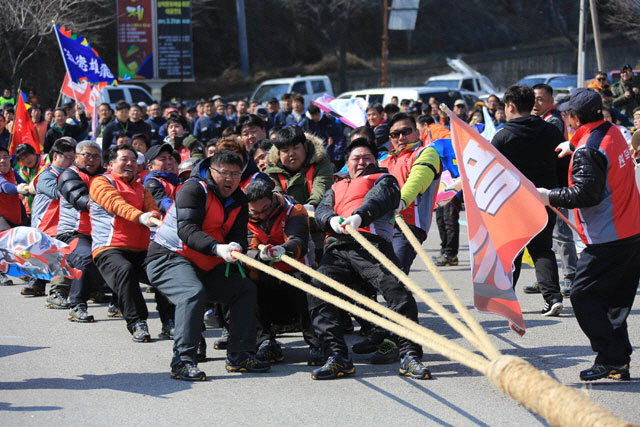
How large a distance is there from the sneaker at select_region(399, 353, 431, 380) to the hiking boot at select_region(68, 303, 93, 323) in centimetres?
326

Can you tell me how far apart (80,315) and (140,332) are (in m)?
1.04

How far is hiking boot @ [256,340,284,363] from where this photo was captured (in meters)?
6.77

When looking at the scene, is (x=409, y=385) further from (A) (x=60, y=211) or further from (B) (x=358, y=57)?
(B) (x=358, y=57)

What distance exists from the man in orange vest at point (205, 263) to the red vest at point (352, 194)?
2.35 feet

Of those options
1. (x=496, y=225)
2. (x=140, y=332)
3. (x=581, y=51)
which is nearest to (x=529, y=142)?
(x=496, y=225)

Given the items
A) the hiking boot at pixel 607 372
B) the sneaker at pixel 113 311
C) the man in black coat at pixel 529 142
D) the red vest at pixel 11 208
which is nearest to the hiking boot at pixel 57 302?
the sneaker at pixel 113 311

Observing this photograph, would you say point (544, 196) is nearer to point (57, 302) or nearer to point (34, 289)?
point (57, 302)

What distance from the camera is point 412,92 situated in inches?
945

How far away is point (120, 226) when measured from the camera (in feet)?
25.0

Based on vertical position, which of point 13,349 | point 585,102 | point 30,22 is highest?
point 30,22

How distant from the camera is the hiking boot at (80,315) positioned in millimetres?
8195

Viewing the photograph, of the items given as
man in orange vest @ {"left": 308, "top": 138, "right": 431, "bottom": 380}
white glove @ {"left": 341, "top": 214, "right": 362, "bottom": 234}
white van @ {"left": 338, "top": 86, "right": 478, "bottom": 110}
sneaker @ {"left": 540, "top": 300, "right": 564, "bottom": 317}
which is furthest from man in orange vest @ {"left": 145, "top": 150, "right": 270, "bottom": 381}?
white van @ {"left": 338, "top": 86, "right": 478, "bottom": 110}

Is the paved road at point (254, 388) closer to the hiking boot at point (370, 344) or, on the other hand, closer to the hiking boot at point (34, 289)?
the hiking boot at point (370, 344)

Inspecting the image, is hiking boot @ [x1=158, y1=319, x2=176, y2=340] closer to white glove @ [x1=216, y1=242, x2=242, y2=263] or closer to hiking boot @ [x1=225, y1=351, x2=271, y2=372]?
hiking boot @ [x1=225, y1=351, x2=271, y2=372]
